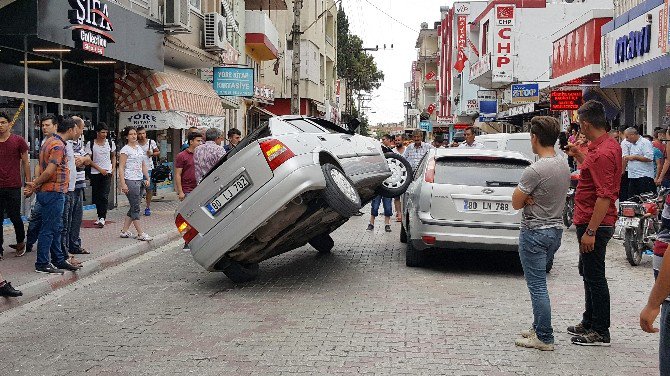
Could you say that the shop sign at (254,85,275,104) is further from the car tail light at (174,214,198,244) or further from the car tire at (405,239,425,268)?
the car tail light at (174,214,198,244)

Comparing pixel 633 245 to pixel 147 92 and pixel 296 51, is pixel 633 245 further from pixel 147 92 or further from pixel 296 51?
pixel 296 51

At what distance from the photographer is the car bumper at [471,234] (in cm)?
920

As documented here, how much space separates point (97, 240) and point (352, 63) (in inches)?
2492

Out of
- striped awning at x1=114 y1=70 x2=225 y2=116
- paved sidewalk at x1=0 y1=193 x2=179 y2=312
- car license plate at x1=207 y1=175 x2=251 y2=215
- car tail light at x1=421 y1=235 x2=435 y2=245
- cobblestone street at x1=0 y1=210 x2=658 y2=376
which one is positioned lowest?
cobblestone street at x1=0 y1=210 x2=658 y2=376

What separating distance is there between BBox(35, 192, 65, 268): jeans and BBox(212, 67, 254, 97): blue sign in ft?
53.0

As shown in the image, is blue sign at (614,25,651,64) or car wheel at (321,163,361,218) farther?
blue sign at (614,25,651,64)

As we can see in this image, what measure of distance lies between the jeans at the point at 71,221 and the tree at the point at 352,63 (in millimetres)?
62058

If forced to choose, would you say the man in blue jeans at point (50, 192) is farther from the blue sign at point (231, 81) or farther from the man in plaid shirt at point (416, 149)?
the blue sign at point (231, 81)

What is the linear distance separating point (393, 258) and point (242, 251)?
303 centimetres

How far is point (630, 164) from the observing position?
47.5ft

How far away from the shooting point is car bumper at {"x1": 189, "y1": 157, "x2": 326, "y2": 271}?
25.6 feet

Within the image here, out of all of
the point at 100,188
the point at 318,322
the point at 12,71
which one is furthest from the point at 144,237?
the point at 318,322

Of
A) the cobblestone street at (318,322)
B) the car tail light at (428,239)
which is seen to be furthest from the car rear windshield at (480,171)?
the cobblestone street at (318,322)

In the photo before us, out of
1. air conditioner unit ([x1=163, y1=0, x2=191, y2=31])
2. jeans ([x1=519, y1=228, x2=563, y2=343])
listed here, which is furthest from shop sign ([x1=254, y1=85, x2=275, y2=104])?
jeans ([x1=519, y1=228, x2=563, y2=343])
